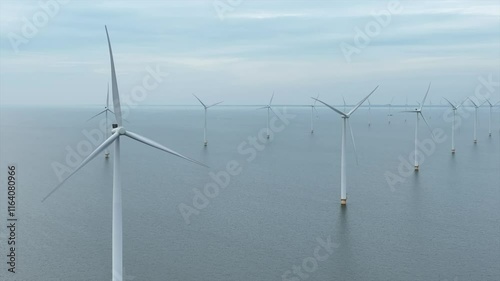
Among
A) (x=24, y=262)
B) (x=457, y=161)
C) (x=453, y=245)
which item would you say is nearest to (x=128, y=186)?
(x=24, y=262)

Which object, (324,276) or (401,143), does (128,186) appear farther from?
(401,143)

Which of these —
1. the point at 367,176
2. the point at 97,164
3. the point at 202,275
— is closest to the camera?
the point at 202,275

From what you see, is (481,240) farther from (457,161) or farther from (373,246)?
(457,161)

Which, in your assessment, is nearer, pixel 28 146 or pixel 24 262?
pixel 24 262

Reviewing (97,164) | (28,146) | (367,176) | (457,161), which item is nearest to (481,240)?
(367,176)

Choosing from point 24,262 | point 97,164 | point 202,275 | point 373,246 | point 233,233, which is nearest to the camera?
point 202,275

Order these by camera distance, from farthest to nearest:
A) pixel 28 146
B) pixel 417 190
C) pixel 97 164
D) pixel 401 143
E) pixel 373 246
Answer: pixel 401 143 → pixel 28 146 → pixel 97 164 → pixel 417 190 → pixel 373 246

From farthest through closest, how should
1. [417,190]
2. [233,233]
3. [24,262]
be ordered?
[417,190] < [233,233] < [24,262]

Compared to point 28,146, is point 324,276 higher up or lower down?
lower down

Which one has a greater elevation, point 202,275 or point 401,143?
point 401,143
